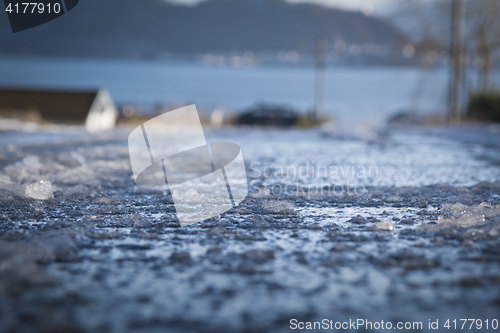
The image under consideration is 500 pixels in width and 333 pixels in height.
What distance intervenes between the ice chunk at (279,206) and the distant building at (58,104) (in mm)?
16045

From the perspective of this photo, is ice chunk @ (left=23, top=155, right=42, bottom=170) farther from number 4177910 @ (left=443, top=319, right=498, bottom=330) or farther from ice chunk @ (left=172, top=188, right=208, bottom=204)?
number 4177910 @ (left=443, top=319, right=498, bottom=330)

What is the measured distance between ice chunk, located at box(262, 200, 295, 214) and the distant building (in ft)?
52.6

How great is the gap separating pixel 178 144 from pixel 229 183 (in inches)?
→ 76.6

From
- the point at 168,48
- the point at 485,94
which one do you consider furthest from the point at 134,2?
the point at 485,94

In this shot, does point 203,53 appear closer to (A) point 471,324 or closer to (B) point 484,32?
(B) point 484,32

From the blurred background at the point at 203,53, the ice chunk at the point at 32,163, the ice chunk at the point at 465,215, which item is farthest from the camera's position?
the blurred background at the point at 203,53

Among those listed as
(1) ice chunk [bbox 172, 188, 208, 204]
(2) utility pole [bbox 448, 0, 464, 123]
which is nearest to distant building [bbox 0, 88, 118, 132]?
(2) utility pole [bbox 448, 0, 464, 123]

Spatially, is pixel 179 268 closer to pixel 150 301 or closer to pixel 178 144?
pixel 150 301

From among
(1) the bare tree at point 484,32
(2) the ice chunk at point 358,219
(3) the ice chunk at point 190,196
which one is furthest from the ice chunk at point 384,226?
(1) the bare tree at point 484,32

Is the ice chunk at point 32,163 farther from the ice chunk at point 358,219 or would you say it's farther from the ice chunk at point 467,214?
the ice chunk at point 467,214

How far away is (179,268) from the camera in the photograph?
1.29 metres

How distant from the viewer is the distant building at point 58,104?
56.3ft

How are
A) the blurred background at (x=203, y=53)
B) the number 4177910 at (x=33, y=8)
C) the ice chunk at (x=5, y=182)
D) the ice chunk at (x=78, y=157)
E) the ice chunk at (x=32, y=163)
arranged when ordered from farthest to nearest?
the blurred background at (x=203, y=53), the number 4177910 at (x=33, y=8), the ice chunk at (x=78, y=157), the ice chunk at (x=32, y=163), the ice chunk at (x=5, y=182)

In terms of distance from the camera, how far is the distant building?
1716 cm
